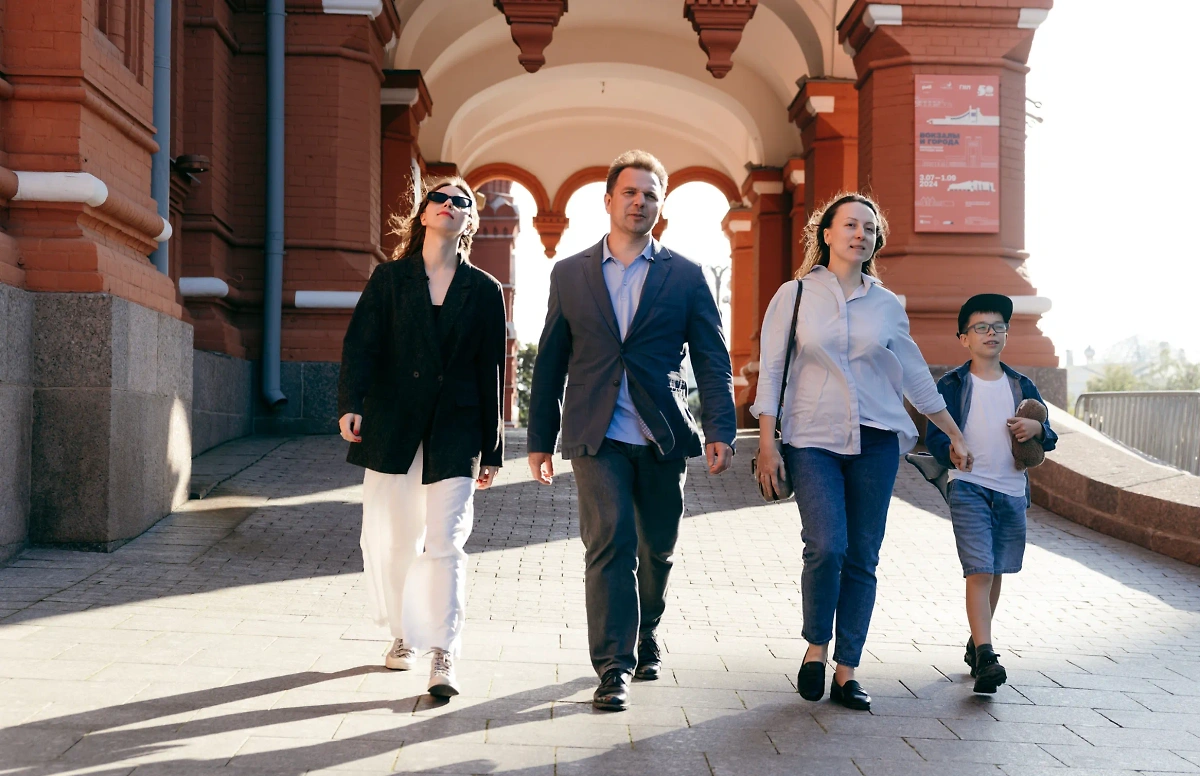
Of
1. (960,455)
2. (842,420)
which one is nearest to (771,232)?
(960,455)

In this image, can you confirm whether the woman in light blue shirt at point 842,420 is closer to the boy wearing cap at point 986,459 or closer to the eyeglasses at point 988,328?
the boy wearing cap at point 986,459

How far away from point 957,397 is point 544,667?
189 centimetres

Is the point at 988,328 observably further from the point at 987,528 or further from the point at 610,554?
the point at 610,554

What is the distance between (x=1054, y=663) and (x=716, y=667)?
145 centimetres

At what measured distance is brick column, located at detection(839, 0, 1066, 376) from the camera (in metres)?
13.9

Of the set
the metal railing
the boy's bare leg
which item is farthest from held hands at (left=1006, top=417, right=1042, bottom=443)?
the metal railing

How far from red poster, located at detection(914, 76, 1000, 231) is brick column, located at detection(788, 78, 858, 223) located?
12.7ft

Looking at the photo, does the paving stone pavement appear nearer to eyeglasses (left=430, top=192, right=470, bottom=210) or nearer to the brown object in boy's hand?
the brown object in boy's hand

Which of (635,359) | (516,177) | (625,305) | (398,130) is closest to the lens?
(635,359)

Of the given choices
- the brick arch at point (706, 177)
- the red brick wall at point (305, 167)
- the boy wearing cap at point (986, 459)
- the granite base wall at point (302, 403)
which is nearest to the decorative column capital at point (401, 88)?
the red brick wall at point (305, 167)

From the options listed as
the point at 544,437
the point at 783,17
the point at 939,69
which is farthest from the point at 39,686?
the point at 783,17

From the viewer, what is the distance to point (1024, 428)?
481 cm

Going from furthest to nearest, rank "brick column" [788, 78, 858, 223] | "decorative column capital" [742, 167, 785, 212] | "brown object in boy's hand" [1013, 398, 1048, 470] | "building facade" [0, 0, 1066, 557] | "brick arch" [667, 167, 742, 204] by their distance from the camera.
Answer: "brick arch" [667, 167, 742, 204] < "decorative column capital" [742, 167, 785, 212] < "brick column" [788, 78, 858, 223] < "building facade" [0, 0, 1066, 557] < "brown object in boy's hand" [1013, 398, 1048, 470]

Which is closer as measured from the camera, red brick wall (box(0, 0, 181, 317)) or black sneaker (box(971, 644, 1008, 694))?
black sneaker (box(971, 644, 1008, 694))
